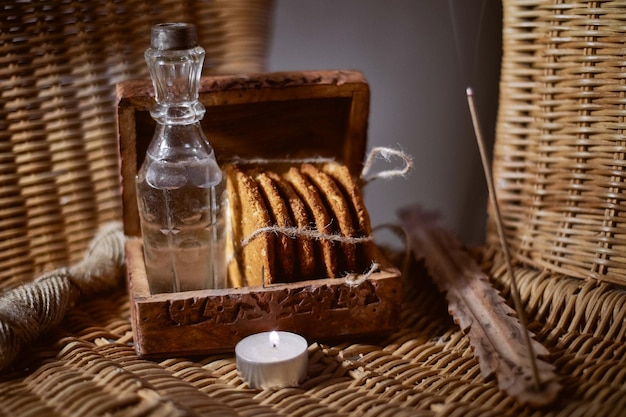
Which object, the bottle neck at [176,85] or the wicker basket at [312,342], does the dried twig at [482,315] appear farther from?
the bottle neck at [176,85]

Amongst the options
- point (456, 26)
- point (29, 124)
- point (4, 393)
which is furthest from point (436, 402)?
point (456, 26)

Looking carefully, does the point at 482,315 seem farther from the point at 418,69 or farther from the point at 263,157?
the point at 418,69

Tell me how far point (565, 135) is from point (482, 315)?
0.25m

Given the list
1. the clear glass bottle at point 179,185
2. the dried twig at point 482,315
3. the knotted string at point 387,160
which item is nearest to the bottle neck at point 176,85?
the clear glass bottle at point 179,185

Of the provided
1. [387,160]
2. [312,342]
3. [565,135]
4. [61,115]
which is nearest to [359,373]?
A: [312,342]

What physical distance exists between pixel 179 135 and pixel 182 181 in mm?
51

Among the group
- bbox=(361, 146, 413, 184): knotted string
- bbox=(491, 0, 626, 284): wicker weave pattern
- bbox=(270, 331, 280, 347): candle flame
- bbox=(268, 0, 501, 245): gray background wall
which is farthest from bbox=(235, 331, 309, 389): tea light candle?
bbox=(268, 0, 501, 245): gray background wall

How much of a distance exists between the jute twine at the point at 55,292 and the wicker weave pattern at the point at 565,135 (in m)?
0.53

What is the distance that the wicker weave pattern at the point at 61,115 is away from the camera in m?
0.93

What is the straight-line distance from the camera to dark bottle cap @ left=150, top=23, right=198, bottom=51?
749 millimetres

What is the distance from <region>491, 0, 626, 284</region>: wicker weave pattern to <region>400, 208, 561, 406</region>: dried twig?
99mm

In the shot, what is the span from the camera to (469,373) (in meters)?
0.76

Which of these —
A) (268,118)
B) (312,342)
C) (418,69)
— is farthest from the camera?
(418,69)

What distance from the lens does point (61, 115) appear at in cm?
97
